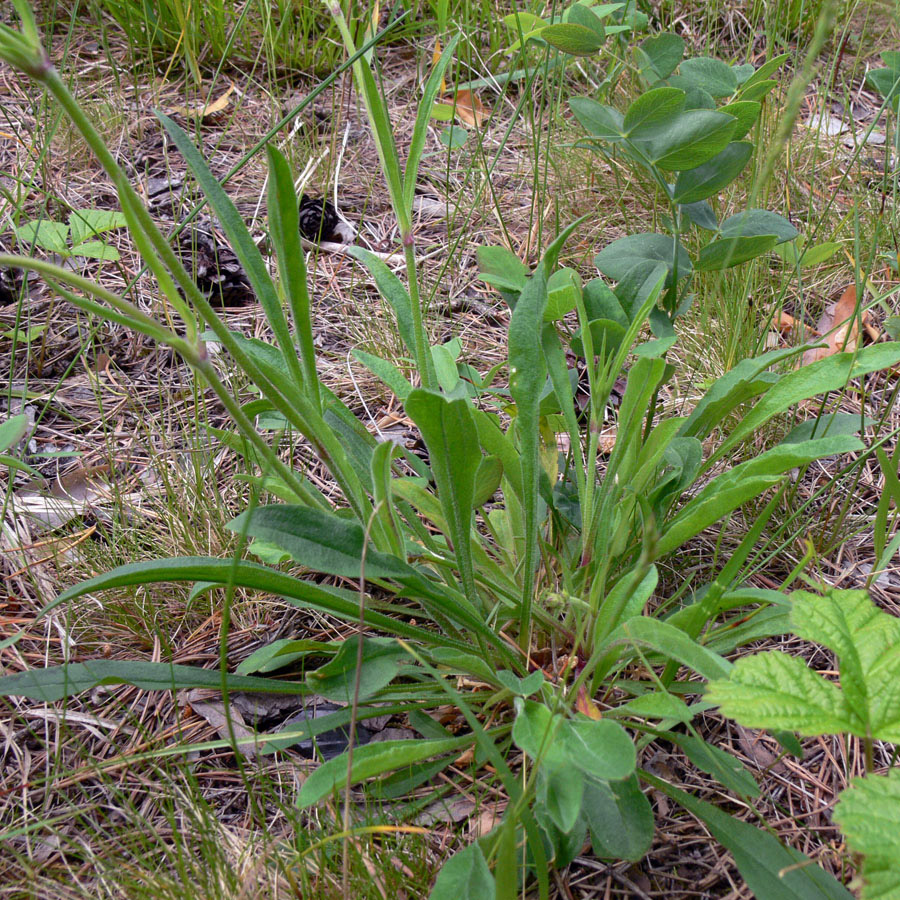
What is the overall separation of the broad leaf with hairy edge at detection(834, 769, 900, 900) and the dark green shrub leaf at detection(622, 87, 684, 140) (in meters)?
0.92

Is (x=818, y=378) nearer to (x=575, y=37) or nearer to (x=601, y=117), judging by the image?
(x=601, y=117)

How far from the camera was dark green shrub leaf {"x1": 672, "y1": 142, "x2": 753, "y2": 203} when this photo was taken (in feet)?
4.20

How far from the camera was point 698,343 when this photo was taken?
1697 millimetres

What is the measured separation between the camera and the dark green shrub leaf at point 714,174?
1279 mm

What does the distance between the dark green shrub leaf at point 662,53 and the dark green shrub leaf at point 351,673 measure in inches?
42.9

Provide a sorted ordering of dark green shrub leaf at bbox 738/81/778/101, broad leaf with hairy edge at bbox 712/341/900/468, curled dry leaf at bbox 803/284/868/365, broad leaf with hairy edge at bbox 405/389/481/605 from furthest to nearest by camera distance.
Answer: curled dry leaf at bbox 803/284/868/365 < dark green shrub leaf at bbox 738/81/778/101 < broad leaf with hairy edge at bbox 712/341/900/468 < broad leaf with hairy edge at bbox 405/389/481/605

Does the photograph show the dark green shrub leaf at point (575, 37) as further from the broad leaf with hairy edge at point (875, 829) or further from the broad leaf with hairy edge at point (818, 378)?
the broad leaf with hairy edge at point (875, 829)

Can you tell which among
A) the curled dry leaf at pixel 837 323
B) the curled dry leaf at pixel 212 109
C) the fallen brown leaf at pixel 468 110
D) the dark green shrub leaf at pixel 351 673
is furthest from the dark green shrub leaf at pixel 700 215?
the curled dry leaf at pixel 212 109

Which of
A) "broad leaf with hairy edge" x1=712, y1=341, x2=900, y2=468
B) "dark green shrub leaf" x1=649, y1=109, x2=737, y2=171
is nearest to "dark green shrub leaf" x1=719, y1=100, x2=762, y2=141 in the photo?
"dark green shrub leaf" x1=649, y1=109, x2=737, y2=171

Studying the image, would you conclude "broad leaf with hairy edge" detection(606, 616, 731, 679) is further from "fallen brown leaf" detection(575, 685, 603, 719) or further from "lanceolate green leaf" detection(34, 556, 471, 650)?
"lanceolate green leaf" detection(34, 556, 471, 650)

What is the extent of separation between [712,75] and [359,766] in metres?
1.29

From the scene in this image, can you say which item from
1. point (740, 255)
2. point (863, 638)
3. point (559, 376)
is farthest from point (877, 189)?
point (863, 638)

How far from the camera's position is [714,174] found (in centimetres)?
128

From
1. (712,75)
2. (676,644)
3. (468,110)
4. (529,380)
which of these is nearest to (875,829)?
(676,644)
